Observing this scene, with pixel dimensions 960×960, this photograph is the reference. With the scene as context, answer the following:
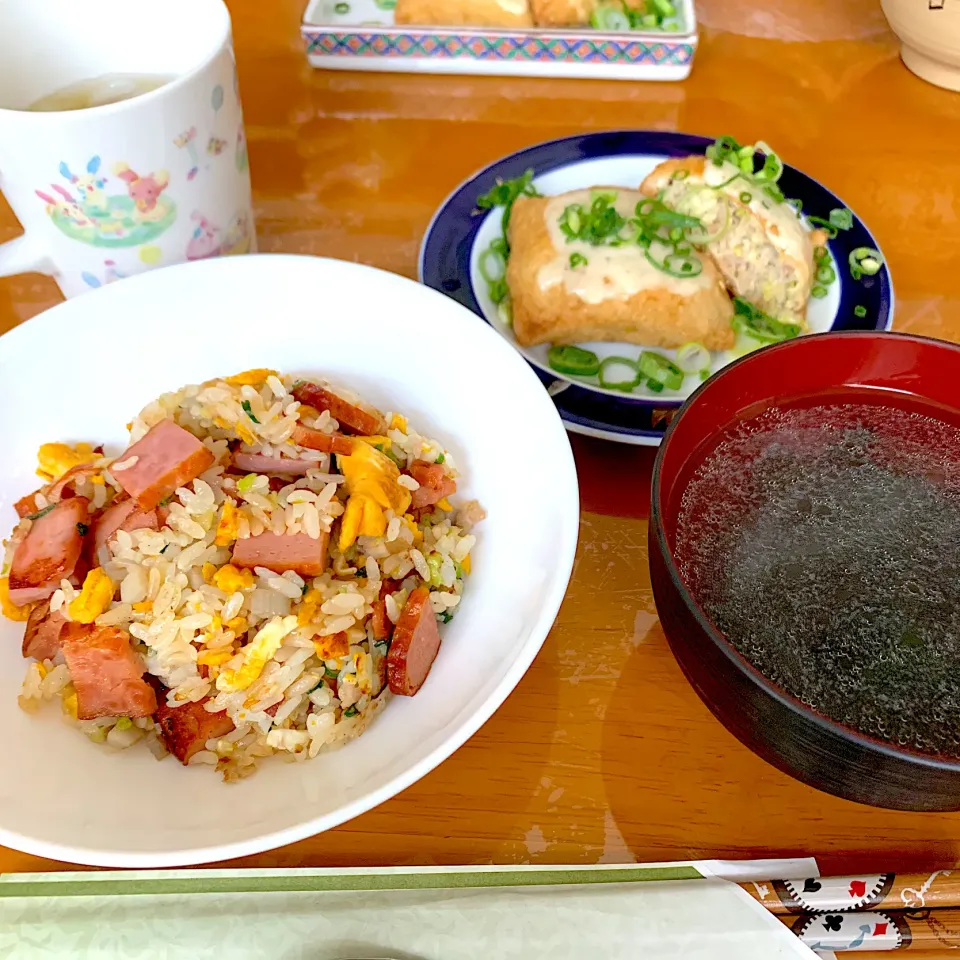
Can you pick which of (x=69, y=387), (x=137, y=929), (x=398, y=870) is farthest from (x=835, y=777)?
(x=69, y=387)

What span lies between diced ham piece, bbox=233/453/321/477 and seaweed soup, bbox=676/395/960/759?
0.47 metres

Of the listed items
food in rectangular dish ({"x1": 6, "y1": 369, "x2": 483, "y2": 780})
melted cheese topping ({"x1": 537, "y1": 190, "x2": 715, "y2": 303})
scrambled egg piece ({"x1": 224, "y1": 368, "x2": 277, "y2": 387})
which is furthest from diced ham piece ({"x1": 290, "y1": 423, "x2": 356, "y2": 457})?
melted cheese topping ({"x1": 537, "y1": 190, "x2": 715, "y2": 303})

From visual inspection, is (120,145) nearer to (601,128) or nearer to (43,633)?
(43,633)

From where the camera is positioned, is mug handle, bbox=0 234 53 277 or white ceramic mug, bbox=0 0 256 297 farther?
mug handle, bbox=0 234 53 277

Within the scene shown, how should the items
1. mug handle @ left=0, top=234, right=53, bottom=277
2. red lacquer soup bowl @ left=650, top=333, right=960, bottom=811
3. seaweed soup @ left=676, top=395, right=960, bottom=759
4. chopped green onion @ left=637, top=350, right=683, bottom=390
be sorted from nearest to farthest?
red lacquer soup bowl @ left=650, top=333, right=960, bottom=811 → seaweed soup @ left=676, top=395, right=960, bottom=759 → mug handle @ left=0, top=234, right=53, bottom=277 → chopped green onion @ left=637, top=350, right=683, bottom=390

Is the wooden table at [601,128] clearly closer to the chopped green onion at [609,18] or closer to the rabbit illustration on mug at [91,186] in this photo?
the chopped green onion at [609,18]

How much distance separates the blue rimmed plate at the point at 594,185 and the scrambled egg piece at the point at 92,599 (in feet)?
2.20

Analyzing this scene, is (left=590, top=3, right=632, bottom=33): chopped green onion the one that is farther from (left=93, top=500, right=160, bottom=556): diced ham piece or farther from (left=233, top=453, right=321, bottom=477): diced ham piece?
(left=93, top=500, right=160, bottom=556): diced ham piece

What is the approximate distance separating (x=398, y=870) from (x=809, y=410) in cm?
73

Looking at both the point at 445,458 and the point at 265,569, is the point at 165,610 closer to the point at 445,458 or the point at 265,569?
the point at 265,569

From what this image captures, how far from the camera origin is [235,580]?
0.95 meters

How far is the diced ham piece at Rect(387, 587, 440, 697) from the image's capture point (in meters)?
0.93

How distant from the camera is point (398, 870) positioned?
898mm

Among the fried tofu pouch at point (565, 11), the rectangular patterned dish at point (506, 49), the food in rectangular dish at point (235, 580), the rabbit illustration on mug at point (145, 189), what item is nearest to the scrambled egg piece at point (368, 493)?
the food in rectangular dish at point (235, 580)
